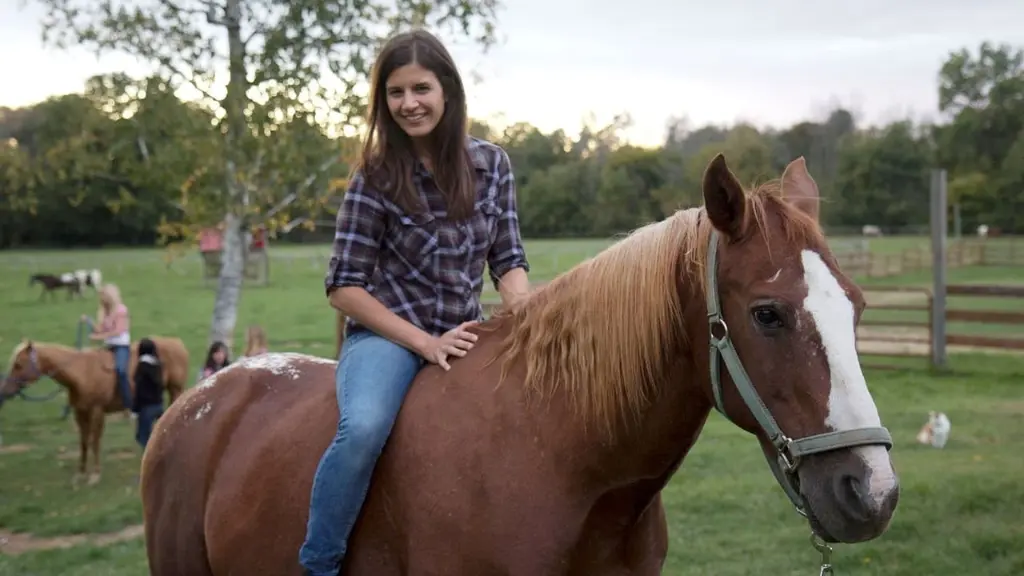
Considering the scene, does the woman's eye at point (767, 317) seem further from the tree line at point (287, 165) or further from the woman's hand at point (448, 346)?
the woman's hand at point (448, 346)

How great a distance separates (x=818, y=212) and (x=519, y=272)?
1.08 m

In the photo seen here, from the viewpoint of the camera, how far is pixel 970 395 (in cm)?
1189

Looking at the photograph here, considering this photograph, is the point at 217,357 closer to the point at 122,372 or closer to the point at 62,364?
the point at 122,372

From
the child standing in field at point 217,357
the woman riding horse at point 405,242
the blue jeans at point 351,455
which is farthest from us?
the child standing in field at point 217,357

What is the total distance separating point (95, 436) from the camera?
31.3ft

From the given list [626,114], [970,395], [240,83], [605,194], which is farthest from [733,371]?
[626,114]

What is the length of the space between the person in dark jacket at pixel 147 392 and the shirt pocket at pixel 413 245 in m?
8.14

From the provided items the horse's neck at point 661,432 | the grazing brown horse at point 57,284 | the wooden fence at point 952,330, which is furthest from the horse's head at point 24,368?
the grazing brown horse at point 57,284

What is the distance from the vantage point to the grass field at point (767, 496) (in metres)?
5.73

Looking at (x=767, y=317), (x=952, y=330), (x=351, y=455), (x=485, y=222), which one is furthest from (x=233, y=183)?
(x=952, y=330)

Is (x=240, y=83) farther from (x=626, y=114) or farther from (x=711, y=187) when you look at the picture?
(x=626, y=114)

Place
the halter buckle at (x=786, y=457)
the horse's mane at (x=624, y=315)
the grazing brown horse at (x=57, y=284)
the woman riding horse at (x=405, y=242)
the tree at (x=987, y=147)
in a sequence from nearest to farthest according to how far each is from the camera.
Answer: the halter buckle at (x=786, y=457) < the horse's mane at (x=624, y=315) < the woman riding horse at (x=405, y=242) < the grazing brown horse at (x=57, y=284) < the tree at (x=987, y=147)

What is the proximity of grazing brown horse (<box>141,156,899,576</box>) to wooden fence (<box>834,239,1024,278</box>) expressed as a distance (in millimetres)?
27018

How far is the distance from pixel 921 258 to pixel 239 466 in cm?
3493
